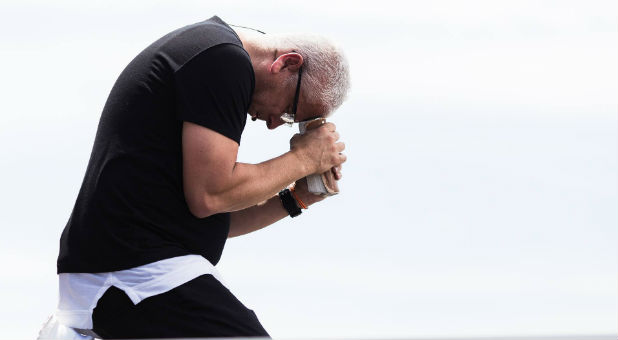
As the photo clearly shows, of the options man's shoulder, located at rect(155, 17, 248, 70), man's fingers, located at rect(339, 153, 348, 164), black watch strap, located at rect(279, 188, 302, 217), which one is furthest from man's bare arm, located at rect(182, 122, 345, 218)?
black watch strap, located at rect(279, 188, 302, 217)

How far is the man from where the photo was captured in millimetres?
2541

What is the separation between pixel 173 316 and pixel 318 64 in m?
0.93

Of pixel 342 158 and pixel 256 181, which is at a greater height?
pixel 342 158

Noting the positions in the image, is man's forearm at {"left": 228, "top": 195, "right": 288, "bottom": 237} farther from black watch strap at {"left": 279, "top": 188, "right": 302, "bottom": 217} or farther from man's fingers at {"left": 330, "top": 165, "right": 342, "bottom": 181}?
man's fingers at {"left": 330, "top": 165, "right": 342, "bottom": 181}

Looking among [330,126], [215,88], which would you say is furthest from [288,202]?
[215,88]

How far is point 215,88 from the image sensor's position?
252 centimetres

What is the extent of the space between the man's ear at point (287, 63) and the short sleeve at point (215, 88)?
0.63 feet

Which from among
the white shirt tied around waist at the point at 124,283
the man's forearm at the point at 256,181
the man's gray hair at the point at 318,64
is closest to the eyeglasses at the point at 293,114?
the man's gray hair at the point at 318,64

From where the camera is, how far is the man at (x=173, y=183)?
2541 millimetres

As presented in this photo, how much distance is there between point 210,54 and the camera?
2547 millimetres

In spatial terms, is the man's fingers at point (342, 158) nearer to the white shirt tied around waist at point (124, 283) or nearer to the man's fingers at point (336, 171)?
the man's fingers at point (336, 171)

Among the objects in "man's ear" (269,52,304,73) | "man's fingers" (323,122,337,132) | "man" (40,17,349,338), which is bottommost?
"man" (40,17,349,338)

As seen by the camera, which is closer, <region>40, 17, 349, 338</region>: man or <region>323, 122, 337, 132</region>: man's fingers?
<region>40, 17, 349, 338</region>: man

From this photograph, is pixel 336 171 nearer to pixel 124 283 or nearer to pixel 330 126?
pixel 330 126
